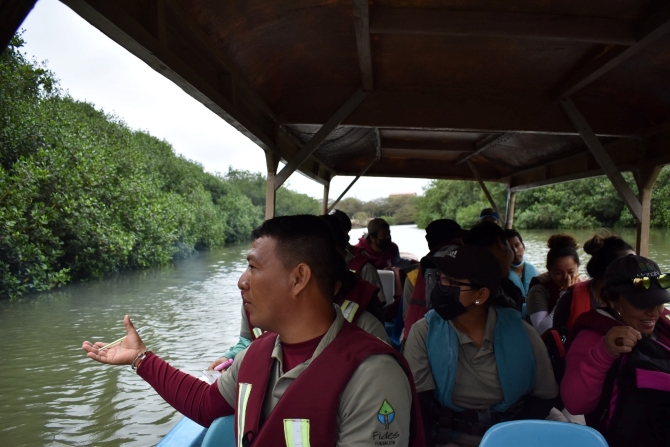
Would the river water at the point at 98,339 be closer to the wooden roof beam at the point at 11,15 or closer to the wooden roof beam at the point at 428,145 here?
the wooden roof beam at the point at 428,145

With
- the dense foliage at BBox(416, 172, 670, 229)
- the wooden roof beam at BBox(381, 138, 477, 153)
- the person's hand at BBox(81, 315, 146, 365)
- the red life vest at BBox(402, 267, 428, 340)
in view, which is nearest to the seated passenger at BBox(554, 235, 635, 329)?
the red life vest at BBox(402, 267, 428, 340)

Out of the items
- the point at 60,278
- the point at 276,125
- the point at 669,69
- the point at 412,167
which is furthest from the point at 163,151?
the point at 669,69

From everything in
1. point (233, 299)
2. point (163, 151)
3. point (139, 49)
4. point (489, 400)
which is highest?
point (163, 151)

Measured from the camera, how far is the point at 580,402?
1.91 meters

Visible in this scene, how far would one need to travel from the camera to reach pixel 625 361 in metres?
1.77

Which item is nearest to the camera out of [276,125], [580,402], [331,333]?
[331,333]

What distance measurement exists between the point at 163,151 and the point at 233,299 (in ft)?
62.6

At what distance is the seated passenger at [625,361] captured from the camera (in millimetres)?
1706

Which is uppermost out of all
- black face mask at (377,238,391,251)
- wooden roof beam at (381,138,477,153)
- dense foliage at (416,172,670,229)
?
dense foliage at (416,172,670,229)

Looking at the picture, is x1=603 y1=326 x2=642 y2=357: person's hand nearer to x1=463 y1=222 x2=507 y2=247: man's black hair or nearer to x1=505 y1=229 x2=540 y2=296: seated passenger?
x1=463 y1=222 x2=507 y2=247: man's black hair

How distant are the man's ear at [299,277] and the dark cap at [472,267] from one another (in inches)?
31.2

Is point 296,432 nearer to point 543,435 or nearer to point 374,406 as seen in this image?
point 374,406

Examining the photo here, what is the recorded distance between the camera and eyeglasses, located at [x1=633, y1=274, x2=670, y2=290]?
1.92m

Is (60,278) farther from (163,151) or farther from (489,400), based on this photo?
(163,151)
